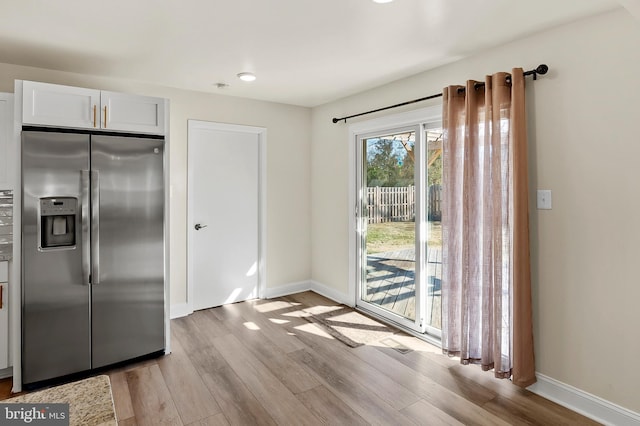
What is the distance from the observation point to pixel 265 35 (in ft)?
8.23

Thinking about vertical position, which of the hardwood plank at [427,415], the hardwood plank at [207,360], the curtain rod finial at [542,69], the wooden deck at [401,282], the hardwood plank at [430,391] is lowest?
the hardwood plank at [427,415]

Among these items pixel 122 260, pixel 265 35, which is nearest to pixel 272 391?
pixel 122 260

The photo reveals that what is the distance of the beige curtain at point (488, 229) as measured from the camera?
2.44m

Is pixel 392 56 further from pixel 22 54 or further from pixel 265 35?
pixel 22 54

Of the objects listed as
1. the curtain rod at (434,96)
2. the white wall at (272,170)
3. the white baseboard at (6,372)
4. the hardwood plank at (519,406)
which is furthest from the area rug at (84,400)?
the white wall at (272,170)

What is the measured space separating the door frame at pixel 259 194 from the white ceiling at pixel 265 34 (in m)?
0.72

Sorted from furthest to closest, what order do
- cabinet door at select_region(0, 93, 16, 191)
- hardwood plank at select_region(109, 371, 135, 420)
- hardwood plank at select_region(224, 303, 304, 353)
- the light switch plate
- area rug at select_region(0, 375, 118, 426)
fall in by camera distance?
1. hardwood plank at select_region(224, 303, 304, 353)
2. cabinet door at select_region(0, 93, 16, 191)
3. the light switch plate
4. hardwood plank at select_region(109, 371, 135, 420)
5. area rug at select_region(0, 375, 118, 426)

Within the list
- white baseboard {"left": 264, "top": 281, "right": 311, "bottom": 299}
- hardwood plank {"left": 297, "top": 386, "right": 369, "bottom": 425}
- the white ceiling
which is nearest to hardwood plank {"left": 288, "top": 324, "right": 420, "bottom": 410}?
hardwood plank {"left": 297, "top": 386, "right": 369, "bottom": 425}

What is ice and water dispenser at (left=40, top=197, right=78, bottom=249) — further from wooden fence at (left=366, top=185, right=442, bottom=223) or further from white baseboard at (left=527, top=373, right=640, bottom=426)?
white baseboard at (left=527, top=373, right=640, bottom=426)

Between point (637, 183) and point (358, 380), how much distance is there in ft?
7.04

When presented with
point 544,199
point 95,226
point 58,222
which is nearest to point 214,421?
point 95,226

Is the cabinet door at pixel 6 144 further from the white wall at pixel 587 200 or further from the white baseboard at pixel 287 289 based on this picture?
the white wall at pixel 587 200

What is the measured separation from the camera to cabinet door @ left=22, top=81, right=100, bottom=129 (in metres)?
2.57

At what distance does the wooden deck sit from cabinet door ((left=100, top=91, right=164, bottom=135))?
2.53 meters
